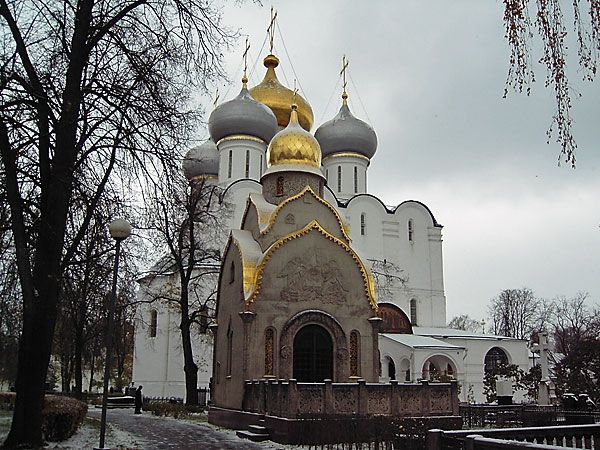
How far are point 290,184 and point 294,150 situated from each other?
115 centimetres

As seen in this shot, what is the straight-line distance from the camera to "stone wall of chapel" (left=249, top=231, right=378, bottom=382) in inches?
642

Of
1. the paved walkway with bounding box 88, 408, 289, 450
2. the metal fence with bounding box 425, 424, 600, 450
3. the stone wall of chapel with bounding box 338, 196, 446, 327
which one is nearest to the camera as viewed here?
the metal fence with bounding box 425, 424, 600, 450

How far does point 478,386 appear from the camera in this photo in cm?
3195

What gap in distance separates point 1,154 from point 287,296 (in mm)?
8761

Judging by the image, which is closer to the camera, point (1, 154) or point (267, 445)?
point (1, 154)

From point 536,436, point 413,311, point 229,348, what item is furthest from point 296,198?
point 413,311

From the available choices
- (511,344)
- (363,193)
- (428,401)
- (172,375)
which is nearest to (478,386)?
(511,344)

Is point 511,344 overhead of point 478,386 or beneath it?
overhead

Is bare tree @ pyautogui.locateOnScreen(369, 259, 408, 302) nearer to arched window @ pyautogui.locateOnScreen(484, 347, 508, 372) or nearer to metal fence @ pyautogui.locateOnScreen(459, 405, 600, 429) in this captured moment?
arched window @ pyautogui.locateOnScreen(484, 347, 508, 372)

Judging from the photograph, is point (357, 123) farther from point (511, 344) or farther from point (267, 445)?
point (267, 445)

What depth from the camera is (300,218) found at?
18266 millimetres

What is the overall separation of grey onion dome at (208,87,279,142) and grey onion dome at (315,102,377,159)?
446cm

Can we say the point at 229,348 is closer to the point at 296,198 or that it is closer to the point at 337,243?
the point at 337,243

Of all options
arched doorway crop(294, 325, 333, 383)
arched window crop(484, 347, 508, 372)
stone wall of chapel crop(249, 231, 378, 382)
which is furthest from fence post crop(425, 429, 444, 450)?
arched window crop(484, 347, 508, 372)
